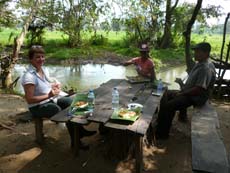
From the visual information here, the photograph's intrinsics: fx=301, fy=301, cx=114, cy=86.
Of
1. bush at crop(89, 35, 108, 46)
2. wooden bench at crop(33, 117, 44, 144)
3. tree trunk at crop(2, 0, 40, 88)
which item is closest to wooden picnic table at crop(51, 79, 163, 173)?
wooden bench at crop(33, 117, 44, 144)

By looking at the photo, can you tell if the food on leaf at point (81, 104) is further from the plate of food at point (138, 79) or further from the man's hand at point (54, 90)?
the plate of food at point (138, 79)

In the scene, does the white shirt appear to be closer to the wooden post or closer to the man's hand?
the man's hand

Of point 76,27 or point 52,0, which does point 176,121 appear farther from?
point 52,0

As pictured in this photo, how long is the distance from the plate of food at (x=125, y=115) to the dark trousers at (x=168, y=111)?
1307 millimetres

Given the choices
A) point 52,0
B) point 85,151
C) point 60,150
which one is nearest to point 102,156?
point 85,151

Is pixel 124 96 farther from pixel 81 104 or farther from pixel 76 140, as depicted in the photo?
pixel 76 140

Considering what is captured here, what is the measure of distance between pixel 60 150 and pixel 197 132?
1946 mm

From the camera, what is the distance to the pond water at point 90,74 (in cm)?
1367

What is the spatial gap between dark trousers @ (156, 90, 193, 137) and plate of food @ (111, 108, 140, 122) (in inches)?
51.4

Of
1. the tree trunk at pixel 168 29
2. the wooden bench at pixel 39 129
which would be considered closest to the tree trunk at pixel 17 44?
the wooden bench at pixel 39 129

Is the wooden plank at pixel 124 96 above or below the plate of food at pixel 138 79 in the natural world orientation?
below

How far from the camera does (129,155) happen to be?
4184 millimetres

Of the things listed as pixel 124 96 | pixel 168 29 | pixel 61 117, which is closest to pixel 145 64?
pixel 124 96

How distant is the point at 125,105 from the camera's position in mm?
4113
